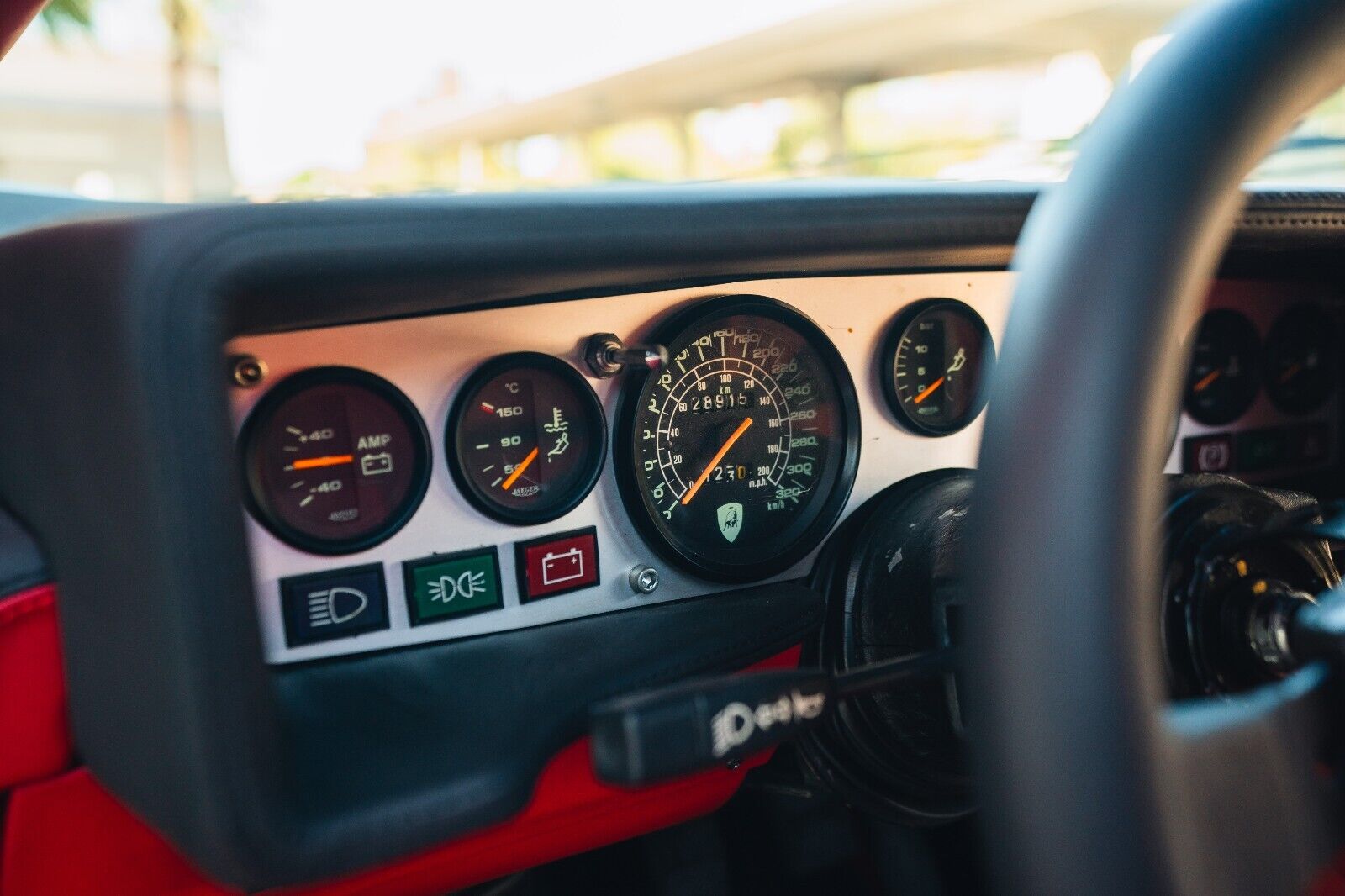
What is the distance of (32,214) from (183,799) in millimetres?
1147

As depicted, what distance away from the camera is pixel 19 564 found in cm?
116

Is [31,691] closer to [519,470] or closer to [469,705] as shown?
[469,705]

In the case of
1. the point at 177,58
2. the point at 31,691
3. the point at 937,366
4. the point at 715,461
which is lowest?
the point at 31,691

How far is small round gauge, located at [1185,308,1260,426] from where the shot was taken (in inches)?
81.9

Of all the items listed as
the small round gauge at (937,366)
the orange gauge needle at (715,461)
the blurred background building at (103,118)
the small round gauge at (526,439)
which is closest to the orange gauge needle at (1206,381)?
the small round gauge at (937,366)

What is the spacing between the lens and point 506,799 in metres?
1.11

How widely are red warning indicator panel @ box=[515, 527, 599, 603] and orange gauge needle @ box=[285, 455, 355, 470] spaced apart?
0.87ft

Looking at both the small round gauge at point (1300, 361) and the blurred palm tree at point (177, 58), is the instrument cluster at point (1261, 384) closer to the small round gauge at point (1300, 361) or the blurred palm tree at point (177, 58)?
the small round gauge at point (1300, 361)

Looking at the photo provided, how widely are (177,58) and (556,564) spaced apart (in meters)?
19.8

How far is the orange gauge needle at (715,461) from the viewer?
1.76 meters

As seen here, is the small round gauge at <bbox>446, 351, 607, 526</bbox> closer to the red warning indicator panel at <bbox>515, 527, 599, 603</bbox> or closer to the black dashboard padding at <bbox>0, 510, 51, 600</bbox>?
the red warning indicator panel at <bbox>515, 527, 599, 603</bbox>

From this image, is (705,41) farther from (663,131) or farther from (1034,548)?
(1034,548)

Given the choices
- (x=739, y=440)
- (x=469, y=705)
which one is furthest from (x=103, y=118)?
(x=469, y=705)

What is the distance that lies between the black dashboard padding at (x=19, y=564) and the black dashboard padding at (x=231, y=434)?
0.07 ft
